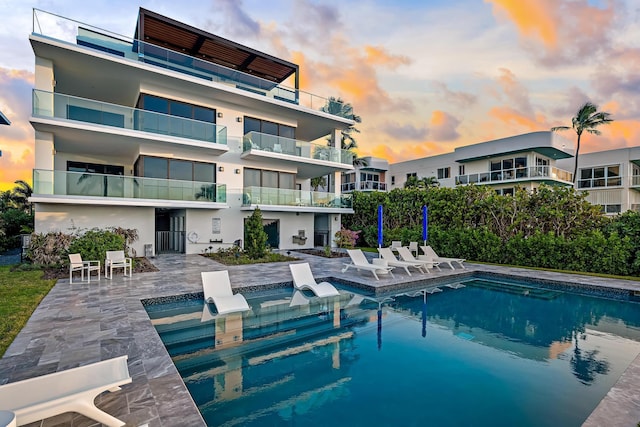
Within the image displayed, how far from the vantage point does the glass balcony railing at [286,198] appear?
18.5 metres

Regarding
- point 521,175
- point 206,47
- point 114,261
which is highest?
point 206,47

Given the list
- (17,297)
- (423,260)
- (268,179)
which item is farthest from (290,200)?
(17,297)

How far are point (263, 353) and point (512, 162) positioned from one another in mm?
31503

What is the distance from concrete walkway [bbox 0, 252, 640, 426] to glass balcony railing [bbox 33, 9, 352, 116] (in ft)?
34.5

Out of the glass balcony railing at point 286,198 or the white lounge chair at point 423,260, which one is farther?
the glass balcony railing at point 286,198

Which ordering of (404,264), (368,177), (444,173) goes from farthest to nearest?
1. (368,177)
2. (444,173)
3. (404,264)

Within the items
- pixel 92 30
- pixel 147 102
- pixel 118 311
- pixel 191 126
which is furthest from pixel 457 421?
pixel 92 30

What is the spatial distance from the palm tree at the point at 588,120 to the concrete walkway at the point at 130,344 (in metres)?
27.0

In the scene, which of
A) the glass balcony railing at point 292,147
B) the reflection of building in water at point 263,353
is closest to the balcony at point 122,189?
the glass balcony railing at point 292,147

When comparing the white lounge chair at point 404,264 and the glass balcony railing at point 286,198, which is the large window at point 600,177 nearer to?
the glass balcony railing at point 286,198

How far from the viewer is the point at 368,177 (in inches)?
1715

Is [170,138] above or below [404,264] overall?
above

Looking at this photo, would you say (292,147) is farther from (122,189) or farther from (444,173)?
(444,173)

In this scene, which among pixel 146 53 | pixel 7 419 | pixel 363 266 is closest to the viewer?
pixel 7 419
